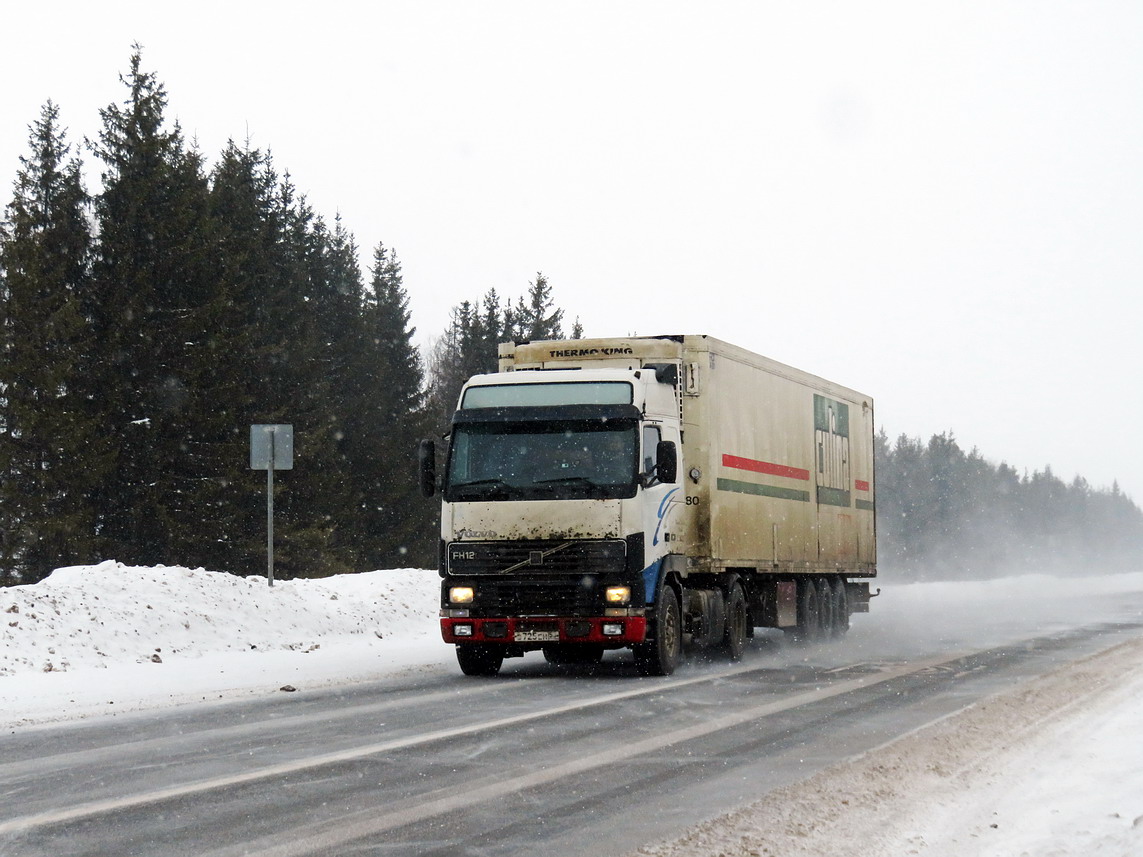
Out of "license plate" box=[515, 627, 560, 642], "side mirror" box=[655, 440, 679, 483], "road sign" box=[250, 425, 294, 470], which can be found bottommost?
"license plate" box=[515, 627, 560, 642]

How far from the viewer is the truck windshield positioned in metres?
15.7

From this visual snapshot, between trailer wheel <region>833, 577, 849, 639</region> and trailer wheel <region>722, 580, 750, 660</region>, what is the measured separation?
5.47m

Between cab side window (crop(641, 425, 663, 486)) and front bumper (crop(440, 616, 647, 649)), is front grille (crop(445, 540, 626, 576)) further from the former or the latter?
cab side window (crop(641, 425, 663, 486))

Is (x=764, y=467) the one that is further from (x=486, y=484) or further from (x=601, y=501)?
(x=486, y=484)

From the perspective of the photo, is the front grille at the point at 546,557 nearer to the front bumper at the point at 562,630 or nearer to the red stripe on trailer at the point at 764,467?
the front bumper at the point at 562,630

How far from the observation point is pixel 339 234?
74188mm

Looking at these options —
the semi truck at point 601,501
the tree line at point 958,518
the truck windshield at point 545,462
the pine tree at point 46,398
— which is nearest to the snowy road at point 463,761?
the semi truck at point 601,501

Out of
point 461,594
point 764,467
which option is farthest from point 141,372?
point 461,594

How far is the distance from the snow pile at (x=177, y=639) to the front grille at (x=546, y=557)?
2007 mm

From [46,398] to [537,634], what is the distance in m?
26.2

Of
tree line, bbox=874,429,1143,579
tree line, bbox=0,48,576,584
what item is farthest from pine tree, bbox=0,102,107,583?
tree line, bbox=874,429,1143,579

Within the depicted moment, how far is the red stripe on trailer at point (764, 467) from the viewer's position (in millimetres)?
18641

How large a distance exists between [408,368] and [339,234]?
419 inches

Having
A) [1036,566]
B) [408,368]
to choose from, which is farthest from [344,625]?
[1036,566]
